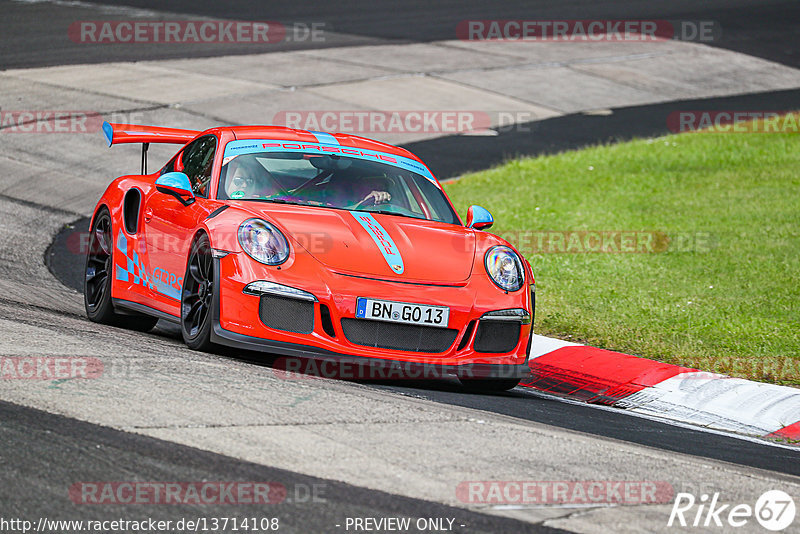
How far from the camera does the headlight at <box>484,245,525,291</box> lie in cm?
669

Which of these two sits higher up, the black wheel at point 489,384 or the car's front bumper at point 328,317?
the car's front bumper at point 328,317

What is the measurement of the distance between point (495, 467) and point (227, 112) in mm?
13186

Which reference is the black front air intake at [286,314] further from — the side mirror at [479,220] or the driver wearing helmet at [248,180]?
the side mirror at [479,220]

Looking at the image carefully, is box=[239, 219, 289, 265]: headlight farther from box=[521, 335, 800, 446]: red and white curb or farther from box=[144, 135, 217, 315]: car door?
box=[521, 335, 800, 446]: red and white curb

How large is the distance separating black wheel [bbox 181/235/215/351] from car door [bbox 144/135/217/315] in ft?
0.54

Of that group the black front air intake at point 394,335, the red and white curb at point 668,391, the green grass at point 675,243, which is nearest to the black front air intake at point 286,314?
the black front air intake at point 394,335

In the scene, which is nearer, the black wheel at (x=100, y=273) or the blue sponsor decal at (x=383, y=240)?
the blue sponsor decal at (x=383, y=240)

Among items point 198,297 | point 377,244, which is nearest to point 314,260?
point 377,244

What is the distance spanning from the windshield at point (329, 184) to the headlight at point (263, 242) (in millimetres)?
630

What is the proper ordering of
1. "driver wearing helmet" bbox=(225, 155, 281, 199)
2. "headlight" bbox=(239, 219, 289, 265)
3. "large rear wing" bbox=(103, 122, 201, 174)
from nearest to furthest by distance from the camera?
1. "headlight" bbox=(239, 219, 289, 265)
2. "driver wearing helmet" bbox=(225, 155, 281, 199)
3. "large rear wing" bbox=(103, 122, 201, 174)

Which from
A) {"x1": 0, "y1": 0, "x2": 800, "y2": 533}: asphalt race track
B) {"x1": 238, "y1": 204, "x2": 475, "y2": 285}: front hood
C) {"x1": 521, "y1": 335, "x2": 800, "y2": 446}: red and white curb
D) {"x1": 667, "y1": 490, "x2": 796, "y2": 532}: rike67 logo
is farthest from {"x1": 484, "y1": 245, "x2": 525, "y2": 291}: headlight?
{"x1": 667, "y1": 490, "x2": 796, "y2": 532}: rike67 logo

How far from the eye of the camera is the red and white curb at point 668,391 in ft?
21.9

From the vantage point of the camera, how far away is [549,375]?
300 inches

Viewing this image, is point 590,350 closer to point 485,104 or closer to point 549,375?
point 549,375
